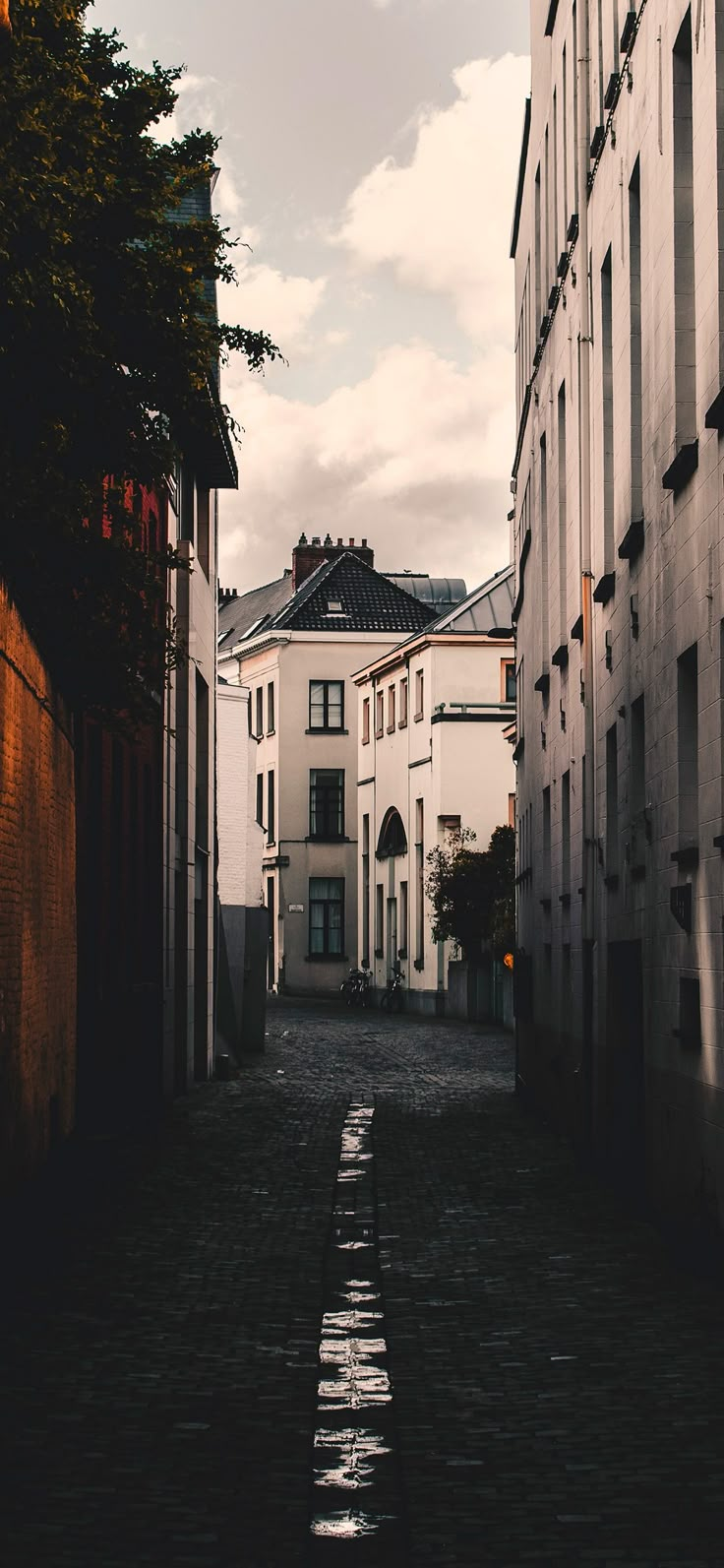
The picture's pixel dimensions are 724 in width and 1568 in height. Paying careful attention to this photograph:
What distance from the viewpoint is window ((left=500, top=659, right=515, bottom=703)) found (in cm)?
5425

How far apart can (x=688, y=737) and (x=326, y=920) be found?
5716cm

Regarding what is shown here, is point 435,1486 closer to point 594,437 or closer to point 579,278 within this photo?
point 594,437

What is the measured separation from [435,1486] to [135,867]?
1773cm

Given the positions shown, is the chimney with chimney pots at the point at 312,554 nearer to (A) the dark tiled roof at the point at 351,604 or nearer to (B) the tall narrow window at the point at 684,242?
(A) the dark tiled roof at the point at 351,604

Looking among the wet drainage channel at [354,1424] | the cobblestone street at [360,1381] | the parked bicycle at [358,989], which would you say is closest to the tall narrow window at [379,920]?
the parked bicycle at [358,989]

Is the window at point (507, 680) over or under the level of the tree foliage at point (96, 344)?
over

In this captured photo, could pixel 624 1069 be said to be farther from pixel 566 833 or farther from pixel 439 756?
pixel 439 756

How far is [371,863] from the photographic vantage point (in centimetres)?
6384

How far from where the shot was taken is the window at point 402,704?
58875mm

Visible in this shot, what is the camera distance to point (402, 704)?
5931cm

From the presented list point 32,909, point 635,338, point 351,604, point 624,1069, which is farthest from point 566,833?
point 351,604

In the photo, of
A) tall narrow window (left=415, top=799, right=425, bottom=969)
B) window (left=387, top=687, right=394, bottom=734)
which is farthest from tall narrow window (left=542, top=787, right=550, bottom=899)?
window (left=387, top=687, right=394, bottom=734)

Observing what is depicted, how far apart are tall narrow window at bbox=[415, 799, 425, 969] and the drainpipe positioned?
1447 inches

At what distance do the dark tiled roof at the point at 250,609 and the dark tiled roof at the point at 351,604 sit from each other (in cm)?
286
